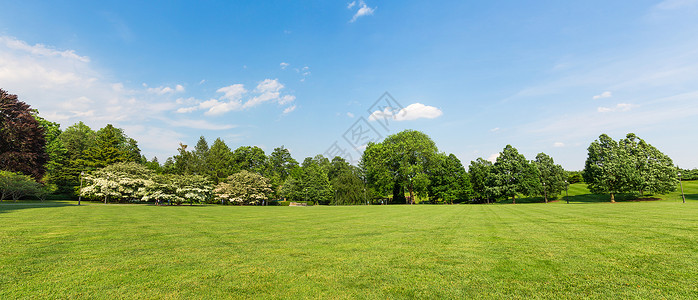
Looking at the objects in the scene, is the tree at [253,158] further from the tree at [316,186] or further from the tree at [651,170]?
the tree at [651,170]

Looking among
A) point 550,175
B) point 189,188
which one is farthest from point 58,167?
point 550,175

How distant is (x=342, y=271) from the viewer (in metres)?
5.14

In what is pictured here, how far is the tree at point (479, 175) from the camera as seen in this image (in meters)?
55.7

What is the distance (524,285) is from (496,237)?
503cm

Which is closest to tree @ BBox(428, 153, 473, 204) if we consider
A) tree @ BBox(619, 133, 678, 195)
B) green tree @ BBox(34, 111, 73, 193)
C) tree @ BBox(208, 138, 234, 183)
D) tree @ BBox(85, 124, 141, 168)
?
tree @ BBox(619, 133, 678, 195)

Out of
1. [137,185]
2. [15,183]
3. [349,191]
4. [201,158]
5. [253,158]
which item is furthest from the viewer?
[253,158]

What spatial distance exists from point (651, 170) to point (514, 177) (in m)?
17.5

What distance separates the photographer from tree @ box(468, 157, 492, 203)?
183 feet

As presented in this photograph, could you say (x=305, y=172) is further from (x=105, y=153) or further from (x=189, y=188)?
(x=105, y=153)

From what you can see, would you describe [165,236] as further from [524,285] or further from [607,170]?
[607,170]

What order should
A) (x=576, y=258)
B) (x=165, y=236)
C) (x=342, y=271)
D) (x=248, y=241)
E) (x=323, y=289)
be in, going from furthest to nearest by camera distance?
1. (x=165, y=236)
2. (x=248, y=241)
3. (x=576, y=258)
4. (x=342, y=271)
5. (x=323, y=289)

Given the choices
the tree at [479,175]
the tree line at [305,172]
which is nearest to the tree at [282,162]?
the tree line at [305,172]

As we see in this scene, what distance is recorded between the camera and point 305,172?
5884 cm

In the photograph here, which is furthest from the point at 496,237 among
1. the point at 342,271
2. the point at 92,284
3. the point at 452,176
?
the point at 452,176
